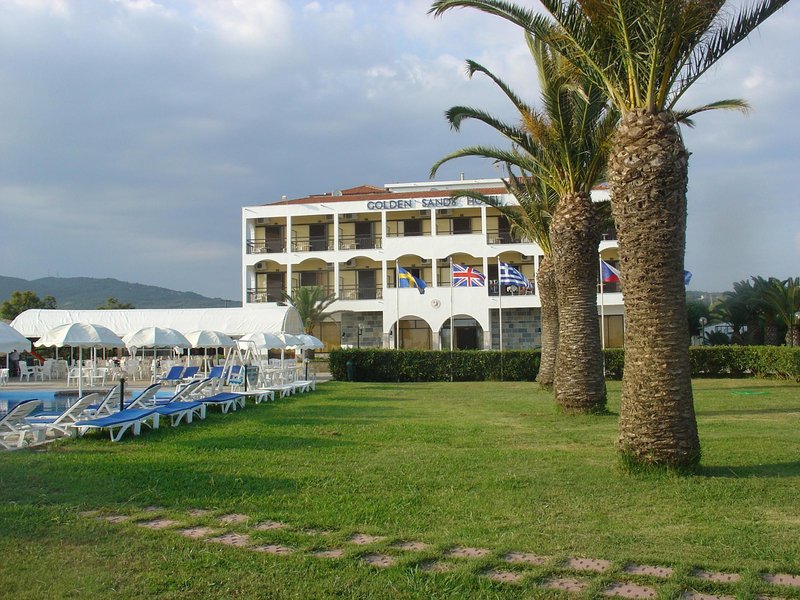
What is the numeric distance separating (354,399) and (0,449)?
10283 mm

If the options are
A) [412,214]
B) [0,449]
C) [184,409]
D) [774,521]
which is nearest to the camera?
[774,521]

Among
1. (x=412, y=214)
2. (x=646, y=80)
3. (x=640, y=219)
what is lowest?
(x=640, y=219)

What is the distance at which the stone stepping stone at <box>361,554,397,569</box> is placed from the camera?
5.12 meters

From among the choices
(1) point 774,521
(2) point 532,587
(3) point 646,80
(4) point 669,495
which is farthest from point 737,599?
(3) point 646,80

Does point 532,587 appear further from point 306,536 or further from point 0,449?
point 0,449

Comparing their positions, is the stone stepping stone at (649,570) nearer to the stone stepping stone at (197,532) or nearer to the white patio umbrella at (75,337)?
the stone stepping stone at (197,532)

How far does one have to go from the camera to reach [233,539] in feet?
18.9

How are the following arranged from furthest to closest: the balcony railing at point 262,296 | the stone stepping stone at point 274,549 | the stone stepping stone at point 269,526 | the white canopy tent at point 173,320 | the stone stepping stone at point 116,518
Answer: the balcony railing at point 262,296
the white canopy tent at point 173,320
the stone stepping stone at point 116,518
the stone stepping stone at point 269,526
the stone stepping stone at point 274,549

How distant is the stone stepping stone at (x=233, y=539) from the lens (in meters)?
5.62

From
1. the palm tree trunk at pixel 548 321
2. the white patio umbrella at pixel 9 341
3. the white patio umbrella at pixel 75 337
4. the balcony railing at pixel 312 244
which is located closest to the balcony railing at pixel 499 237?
the balcony railing at pixel 312 244

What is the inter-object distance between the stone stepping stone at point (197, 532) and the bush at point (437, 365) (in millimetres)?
22968

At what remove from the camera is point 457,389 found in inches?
941

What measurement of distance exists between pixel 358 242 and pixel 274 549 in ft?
136

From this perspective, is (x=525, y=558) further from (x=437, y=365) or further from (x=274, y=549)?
(x=437, y=365)
